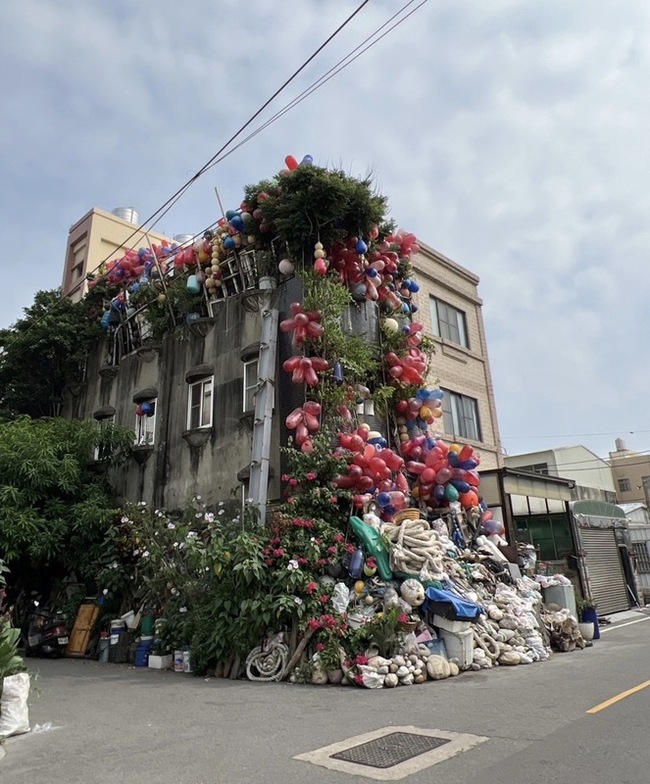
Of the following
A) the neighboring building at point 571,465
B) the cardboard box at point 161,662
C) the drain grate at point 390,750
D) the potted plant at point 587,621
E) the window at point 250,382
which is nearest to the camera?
the drain grate at point 390,750

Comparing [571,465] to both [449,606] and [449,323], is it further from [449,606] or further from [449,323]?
[449,606]

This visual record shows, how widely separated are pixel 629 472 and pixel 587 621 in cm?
4768

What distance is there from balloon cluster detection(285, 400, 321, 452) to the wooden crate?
274 inches

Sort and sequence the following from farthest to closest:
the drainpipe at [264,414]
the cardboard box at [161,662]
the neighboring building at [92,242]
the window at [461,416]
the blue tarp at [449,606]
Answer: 1. the neighboring building at [92,242]
2. the window at [461,416]
3. the drainpipe at [264,414]
4. the cardboard box at [161,662]
5. the blue tarp at [449,606]

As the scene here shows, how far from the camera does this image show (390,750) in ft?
17.6

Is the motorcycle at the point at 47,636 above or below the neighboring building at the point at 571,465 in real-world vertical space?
below

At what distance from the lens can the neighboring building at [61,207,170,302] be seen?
32.0 metres

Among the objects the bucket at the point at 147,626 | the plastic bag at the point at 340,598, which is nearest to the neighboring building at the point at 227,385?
the bucket at the point at 147,626

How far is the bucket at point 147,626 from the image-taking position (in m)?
12.6

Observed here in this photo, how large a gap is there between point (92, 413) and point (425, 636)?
46.8 ft

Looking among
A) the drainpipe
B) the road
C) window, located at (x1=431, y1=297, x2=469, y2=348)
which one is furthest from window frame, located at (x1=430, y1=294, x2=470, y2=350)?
the road

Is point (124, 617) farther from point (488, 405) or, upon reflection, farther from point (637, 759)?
point (488, 405)

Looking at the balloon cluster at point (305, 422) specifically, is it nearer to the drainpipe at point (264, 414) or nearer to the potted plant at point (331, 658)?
the drainpipe at point (264, 414)

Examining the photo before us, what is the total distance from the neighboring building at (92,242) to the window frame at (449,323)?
1762 centimetres
